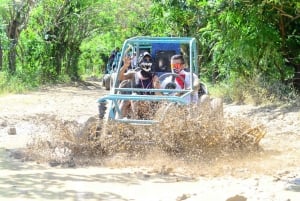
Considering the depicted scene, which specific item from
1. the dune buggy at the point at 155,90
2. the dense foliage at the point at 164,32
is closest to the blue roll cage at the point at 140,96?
the dune buggy at the point at 155,90

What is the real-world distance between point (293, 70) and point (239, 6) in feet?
6.63

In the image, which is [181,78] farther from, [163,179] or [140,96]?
[163,179]

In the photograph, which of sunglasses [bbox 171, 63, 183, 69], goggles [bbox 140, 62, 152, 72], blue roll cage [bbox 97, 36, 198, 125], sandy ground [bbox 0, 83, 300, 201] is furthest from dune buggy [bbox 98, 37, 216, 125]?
sandy ground [bbox 0, 83, 300, 201]

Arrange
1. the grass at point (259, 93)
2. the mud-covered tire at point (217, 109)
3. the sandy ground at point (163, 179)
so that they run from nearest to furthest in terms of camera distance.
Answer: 1. the sandy ground at point (163, 179)
2. the mud-covered tire at point (217, 109)
3. the grass at point (259, 93)

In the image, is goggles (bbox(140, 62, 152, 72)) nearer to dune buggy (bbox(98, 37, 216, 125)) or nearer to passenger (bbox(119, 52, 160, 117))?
passenger (bbox(119, 52, 160, 117))

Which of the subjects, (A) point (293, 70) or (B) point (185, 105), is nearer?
(B) point (185, 105)

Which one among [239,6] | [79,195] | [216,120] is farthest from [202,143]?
[239,6]

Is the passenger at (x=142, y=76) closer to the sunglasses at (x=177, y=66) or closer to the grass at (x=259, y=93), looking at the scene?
the sunglasses at (x=177, y=66)

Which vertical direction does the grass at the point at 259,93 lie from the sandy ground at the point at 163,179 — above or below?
above

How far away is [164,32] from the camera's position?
22.6 meters

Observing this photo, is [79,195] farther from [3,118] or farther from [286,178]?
[3,118]

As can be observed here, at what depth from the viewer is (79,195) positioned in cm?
559

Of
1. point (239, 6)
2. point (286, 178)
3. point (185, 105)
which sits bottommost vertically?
point (286, 178)

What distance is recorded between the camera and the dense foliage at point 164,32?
12656mm
